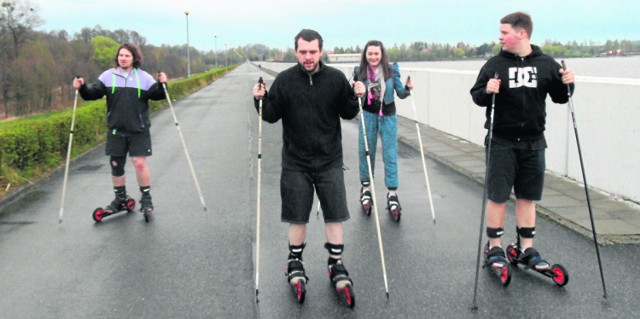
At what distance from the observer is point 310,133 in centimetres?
425

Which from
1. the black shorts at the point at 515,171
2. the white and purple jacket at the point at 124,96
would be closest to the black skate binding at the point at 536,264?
the black shorts at the point at 515,171

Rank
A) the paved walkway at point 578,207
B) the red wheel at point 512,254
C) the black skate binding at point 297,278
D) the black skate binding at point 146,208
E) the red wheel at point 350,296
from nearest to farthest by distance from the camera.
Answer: the red wheel at point 350,296, the black skate binding at point 297,278, the red wheel at point 512,254, the paved walkway at point 578,207, the black skate binding at point 146,208

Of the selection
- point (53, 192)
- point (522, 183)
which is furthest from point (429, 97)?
point (522, 183)

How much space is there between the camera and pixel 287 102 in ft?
14.0

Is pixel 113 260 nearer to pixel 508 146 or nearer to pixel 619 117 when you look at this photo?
pixel 508 146

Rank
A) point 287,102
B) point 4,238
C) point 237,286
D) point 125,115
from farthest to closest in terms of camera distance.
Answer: point 125,115
point 4,238
point 237,286
point 287,102

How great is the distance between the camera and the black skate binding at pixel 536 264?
4.35m

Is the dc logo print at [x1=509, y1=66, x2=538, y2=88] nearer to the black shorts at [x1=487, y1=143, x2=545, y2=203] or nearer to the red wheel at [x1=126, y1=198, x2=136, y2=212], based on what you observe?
the black shorts at [x1=487, y1=143, x2=545, y2=203]

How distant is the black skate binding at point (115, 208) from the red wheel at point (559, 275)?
16.0 ft

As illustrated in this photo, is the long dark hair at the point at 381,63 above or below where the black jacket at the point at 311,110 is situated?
above

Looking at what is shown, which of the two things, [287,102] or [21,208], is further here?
[21,208]

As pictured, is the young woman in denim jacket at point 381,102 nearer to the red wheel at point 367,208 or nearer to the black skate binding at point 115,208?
the red wheel at point 367,208

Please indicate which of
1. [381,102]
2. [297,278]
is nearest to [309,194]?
[297,278]

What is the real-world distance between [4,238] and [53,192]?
2.45m
